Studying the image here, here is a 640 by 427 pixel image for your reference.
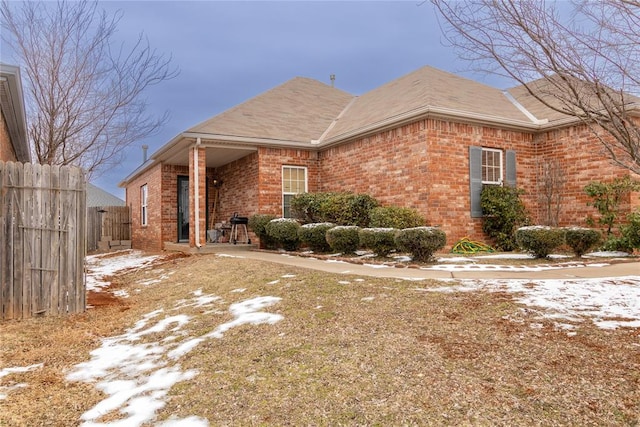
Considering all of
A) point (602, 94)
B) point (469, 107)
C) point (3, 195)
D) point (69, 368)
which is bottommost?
point (69, 368)

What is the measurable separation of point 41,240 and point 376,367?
490 centimetres

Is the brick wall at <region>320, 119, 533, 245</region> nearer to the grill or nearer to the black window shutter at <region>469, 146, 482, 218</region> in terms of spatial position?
the black window shutter at <region>469, 146, 482, 218</region>

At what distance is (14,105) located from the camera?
7.75 meters

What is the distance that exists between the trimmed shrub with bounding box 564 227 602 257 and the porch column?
9.04m

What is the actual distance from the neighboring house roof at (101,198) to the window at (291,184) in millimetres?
24456

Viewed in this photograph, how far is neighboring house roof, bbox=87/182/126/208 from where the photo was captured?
111 feet

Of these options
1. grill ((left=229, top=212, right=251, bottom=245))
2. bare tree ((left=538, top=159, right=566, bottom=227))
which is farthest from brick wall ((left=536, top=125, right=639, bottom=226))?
grill ((left=229, top=212, right=251, bottom=245))

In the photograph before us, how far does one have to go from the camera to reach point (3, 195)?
18.8ft

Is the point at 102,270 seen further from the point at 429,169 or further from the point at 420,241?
the point at 429,169

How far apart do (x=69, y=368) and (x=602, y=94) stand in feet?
18.1

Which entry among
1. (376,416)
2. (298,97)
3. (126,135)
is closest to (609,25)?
(376,416)

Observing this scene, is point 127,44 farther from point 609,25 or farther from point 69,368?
point 609,25

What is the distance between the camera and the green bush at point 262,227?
1255 cm

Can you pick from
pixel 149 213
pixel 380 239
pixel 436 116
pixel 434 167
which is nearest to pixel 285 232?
pixel 380 239
